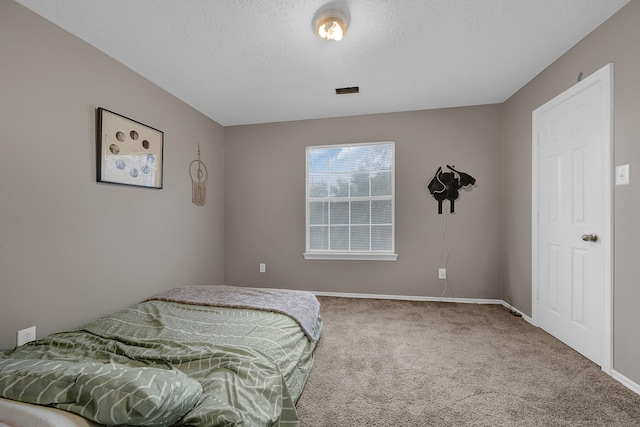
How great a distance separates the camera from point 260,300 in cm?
233

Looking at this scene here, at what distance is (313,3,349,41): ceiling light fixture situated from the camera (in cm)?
184

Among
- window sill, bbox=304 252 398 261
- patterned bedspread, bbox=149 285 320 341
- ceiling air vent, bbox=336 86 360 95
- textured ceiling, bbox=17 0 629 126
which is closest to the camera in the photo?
textured ceiling, bbox=17 0 629 126

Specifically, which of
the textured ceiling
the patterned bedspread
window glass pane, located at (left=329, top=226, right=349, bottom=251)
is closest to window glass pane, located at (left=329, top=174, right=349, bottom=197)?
window glass pane, located at (left=329, top=226, right=349, bottom=251)

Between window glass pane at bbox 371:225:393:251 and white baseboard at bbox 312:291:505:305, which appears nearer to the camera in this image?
white baseboard at bbox 312:291:505:305

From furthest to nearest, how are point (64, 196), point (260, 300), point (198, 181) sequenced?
point (198, 181), point (260, 300), point (64, 196)

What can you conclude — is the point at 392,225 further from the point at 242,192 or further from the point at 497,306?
the point at 242,192

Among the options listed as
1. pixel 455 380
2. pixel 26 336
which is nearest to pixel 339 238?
pixel 455 380

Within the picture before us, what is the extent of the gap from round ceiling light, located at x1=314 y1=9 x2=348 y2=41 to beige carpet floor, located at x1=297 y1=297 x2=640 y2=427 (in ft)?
7.64

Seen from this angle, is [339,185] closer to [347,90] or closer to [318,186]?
[318,186]

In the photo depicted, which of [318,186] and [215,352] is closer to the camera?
[215,352]

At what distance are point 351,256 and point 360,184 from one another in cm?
97

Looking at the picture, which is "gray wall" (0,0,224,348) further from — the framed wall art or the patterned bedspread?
the patterned bedspread

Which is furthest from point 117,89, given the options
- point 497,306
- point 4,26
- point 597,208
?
point 497,306

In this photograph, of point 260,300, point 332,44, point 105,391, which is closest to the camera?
point 105,391
